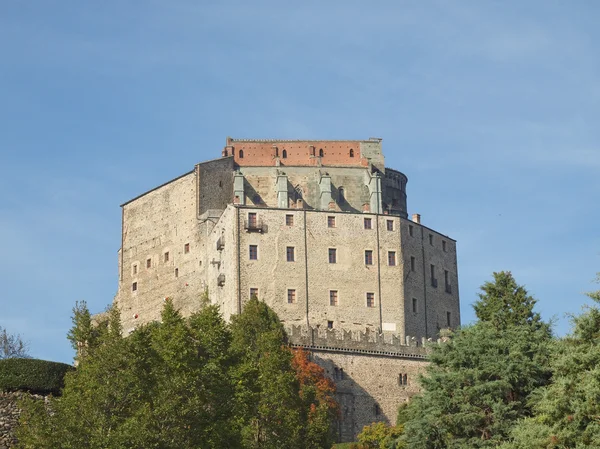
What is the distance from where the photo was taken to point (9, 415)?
4506 cm

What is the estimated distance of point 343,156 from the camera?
11256 centimetres

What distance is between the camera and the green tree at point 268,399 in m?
48.7

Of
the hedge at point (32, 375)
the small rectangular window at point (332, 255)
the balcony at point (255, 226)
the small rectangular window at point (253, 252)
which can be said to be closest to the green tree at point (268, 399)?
the hedge at point (32, 375)

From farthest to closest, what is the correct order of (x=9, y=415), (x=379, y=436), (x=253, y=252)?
(x=253, y=252) → (x=379, y=436) → (x=9, y=415)

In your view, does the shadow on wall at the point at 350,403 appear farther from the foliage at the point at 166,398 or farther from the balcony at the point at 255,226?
the foliage at the point at 166,398

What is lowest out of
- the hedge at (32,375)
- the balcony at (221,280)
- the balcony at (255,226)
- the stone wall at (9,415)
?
the stone wall at (9,415)

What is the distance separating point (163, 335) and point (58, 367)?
166 inches

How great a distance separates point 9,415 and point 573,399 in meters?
19.1

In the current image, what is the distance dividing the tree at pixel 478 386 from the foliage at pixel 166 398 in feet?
17.4

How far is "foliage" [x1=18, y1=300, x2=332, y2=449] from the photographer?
41.3 meters

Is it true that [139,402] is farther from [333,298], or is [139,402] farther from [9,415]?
[333,298]

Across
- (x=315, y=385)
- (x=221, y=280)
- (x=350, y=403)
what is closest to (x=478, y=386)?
(x=315, y=385)

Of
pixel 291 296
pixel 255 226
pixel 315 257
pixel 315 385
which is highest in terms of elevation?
pixel 255 226

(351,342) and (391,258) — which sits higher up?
(391,258)
